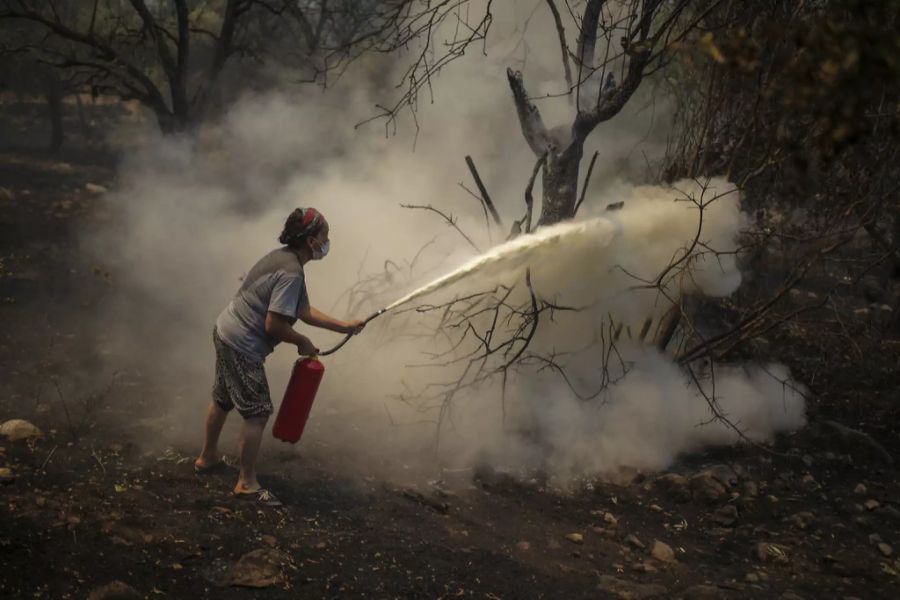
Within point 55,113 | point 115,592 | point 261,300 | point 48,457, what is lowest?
point 115,592

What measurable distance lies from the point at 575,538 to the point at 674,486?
40.8 inches

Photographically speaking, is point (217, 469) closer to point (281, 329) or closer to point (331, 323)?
point (281, 329)

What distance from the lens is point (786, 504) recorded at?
484cm

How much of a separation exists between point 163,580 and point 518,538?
1829 millimetres

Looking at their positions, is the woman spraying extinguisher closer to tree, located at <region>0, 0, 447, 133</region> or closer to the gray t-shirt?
the gray t-shirt

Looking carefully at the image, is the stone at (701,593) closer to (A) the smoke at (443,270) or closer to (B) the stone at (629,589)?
(B) the stone at (629,589)

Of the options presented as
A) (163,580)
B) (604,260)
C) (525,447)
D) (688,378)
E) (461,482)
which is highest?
(604,260)

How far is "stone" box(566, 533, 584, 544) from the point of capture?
4160mm

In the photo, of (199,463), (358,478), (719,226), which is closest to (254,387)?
(199,463)

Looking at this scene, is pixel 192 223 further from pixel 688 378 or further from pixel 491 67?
pixel 688 378

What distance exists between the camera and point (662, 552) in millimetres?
4117

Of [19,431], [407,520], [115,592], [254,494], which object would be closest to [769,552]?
[407,520]

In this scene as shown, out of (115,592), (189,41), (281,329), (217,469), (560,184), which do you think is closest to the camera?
(115,592)

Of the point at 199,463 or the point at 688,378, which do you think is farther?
the point at 688,378
